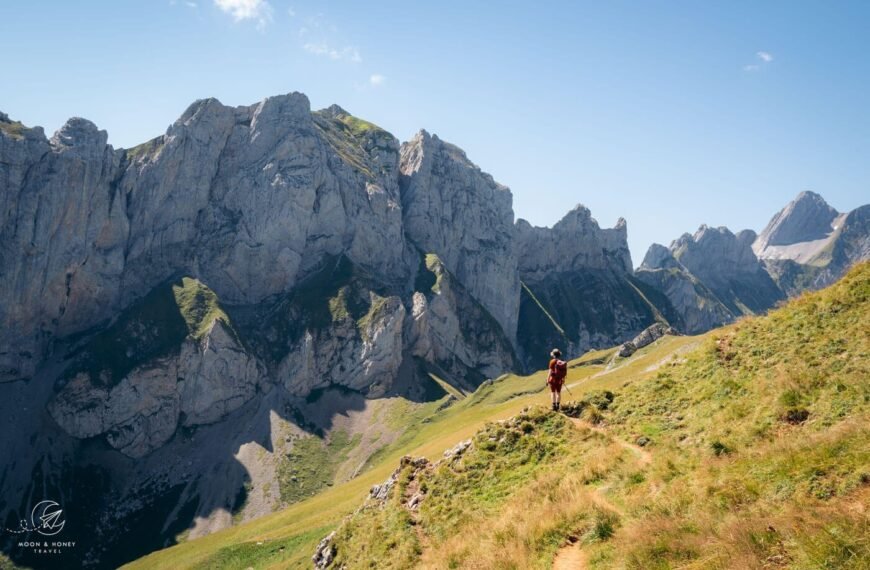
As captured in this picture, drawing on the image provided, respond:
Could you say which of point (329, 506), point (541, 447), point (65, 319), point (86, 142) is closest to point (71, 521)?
point (65, 319)

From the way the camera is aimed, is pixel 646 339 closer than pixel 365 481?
No

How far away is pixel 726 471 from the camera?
16781 mm

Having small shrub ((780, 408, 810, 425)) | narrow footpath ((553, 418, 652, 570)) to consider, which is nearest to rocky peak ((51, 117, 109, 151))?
narrow footpath ((553, 418, 652, 570))

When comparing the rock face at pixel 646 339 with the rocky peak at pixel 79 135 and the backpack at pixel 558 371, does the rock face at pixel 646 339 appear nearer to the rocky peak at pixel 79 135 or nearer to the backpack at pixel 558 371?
the backpack at pixel 558 371

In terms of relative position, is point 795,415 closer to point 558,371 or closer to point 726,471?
point 726,471

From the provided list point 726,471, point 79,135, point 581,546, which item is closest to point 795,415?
point 726,471

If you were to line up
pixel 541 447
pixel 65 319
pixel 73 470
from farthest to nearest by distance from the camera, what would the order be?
pixel 65 319
pixel 73 470
pixel 541 447

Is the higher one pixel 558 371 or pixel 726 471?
pixel 558 371

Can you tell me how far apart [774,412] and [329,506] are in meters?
82.4

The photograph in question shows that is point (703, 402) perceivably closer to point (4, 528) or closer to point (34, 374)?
point (4, 528)

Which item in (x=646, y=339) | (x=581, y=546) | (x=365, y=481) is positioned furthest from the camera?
(x=646, y=339)

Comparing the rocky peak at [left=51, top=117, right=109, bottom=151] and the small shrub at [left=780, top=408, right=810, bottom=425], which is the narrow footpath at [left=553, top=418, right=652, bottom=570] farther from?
the rocky peak at [left=51, top=117, right=109, bottom=151]

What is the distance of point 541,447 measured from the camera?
27250mm

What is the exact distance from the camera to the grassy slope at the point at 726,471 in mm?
12477
